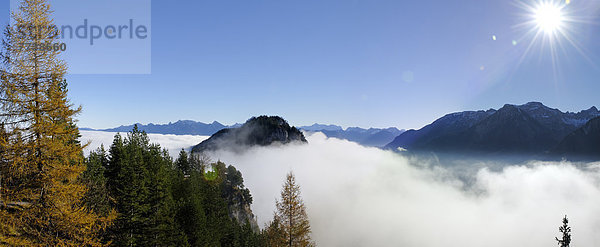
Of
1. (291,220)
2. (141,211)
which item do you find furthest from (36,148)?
(291,220)

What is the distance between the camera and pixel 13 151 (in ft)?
36.8

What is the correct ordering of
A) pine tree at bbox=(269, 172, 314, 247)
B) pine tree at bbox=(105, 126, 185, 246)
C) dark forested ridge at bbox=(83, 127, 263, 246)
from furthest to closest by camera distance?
pine tree at bbox=(269, 172, 314, 247) < dark forested ridge at bbox=(83, 127, 263, 246) < pine tree at bbox=(105, 126, 185, 246)

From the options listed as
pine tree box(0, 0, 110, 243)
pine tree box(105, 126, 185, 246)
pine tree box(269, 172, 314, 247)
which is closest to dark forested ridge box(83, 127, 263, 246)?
pine tree box(105, 126, 185, 246)

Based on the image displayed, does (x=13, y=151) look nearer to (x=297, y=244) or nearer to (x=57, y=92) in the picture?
(x=57, y=92)

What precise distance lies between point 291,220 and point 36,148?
20.3 m

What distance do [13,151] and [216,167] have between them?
98173 millimetres

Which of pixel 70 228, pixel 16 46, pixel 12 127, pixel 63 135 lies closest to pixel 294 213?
pixel 70 228

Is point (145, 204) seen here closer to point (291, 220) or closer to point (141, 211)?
point (141, 211)

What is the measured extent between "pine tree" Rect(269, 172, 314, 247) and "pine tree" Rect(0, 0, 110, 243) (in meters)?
16.5

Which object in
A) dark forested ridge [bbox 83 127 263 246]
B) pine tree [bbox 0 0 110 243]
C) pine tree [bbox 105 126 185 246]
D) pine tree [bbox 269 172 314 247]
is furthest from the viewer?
pine tree [bbox 269 172 314 247]

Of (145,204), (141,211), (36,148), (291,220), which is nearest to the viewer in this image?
(36,148)

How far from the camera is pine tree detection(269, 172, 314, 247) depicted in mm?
25281

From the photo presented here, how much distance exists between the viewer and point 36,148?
11719 millimetres

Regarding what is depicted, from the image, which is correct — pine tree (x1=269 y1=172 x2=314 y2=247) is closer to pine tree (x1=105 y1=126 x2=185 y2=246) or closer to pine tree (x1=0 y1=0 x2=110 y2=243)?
pine tree (x1=105 y1=126 x2=185 y2=246)
